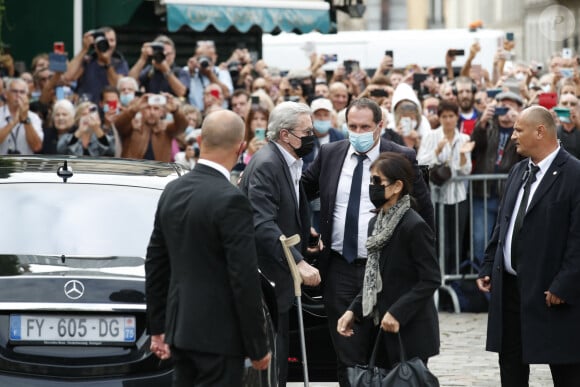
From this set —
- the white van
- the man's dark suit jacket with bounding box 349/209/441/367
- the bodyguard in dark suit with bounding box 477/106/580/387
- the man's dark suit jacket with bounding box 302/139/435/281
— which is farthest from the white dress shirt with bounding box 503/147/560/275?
the white van

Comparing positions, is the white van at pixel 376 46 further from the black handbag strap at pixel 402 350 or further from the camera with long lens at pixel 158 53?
the black handbag strap at pixel 402 350

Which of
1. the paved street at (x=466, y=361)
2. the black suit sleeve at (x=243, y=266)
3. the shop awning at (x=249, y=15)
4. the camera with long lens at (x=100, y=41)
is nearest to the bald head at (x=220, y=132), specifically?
the black suit sleeve at (x=243, y=266)

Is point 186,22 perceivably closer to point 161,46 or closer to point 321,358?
point 161,46

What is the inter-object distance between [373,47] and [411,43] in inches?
31.7

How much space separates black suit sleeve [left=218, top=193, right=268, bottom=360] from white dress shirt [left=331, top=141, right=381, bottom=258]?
2.33 metres

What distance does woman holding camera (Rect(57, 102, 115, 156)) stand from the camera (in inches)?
559

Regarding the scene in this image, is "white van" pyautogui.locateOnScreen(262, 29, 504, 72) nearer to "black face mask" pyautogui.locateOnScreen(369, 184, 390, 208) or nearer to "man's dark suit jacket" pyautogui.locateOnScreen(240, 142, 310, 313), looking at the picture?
"man's dark suit jacket" pyautogui.locateOnScreen(240, 142, 310, 313)

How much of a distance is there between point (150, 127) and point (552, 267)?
7383 millimetres

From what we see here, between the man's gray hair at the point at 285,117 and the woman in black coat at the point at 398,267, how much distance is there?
1010 millimetres

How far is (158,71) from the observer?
17250mm

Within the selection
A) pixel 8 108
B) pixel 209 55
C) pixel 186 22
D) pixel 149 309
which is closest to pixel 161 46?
pixel 209 55

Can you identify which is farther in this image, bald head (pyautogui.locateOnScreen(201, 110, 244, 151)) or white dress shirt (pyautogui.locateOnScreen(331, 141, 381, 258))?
white dress shirt (pyautogui.locateOnScreen(331, 141, 381, 258))

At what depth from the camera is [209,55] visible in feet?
60.6

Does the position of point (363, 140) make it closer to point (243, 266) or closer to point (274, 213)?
point (274, 213)
